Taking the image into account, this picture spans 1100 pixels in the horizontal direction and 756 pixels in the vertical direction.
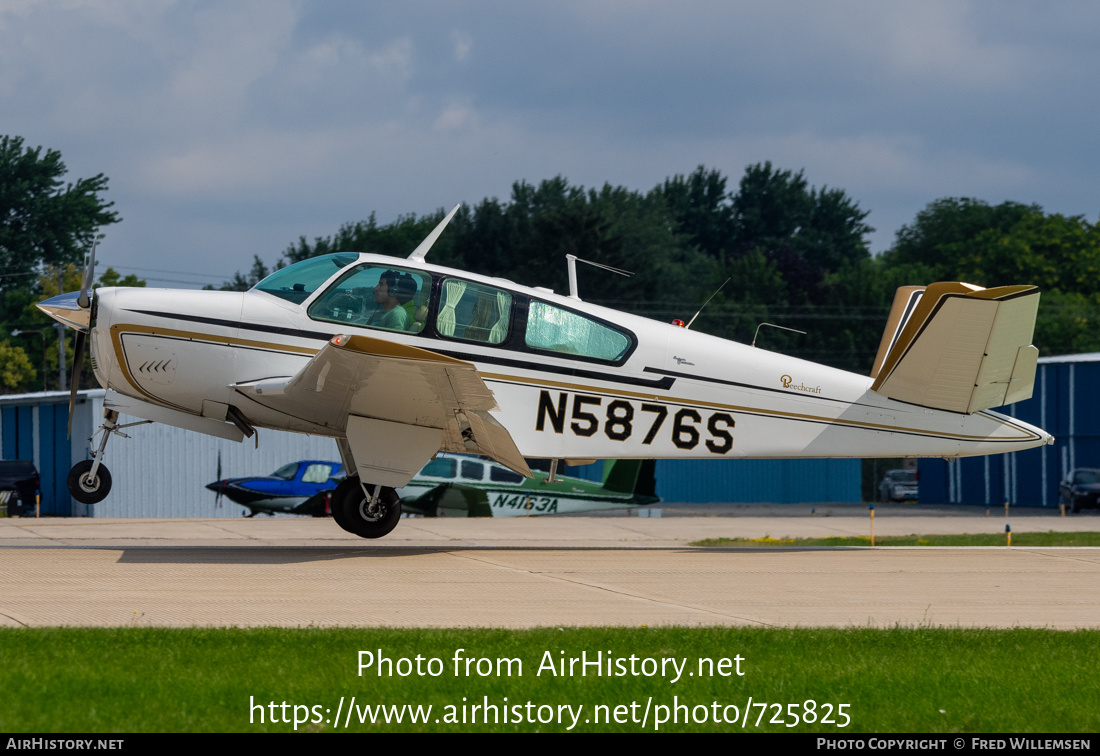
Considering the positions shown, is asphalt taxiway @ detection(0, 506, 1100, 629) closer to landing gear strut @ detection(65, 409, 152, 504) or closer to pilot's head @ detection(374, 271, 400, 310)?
landing gear strut @ detection(65, 409, 152, 504)

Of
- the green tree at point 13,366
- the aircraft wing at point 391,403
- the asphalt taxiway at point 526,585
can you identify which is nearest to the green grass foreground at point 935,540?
the asphalt taxiway at point 526,585

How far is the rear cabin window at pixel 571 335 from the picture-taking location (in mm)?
11719

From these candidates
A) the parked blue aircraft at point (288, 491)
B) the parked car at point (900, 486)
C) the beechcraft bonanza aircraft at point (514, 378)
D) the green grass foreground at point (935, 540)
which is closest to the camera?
the beechcraft bonanza aircraft at point (514, 378)

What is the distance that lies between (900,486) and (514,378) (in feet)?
135

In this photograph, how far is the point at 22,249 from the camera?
58.1 m

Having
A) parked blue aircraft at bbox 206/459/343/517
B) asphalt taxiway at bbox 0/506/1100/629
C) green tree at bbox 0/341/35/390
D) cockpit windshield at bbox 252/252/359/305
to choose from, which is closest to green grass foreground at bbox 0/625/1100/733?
asphalt taxiway at bbox 0/506/1100/629

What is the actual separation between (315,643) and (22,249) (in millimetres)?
57967

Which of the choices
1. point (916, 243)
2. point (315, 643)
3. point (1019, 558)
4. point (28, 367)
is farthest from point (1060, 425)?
point (916, 243)

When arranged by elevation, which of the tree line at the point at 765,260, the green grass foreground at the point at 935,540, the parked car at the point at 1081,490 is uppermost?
the tree line at the point at 765,260

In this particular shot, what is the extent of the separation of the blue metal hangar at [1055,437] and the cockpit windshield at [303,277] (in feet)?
100

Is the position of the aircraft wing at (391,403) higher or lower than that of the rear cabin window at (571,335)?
lower

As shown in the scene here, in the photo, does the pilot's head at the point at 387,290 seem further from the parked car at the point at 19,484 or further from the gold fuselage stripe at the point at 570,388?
the parked car at the point at 19,484

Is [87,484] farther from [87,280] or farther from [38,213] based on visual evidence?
[38,213]

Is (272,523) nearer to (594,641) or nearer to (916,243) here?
(594,641)
